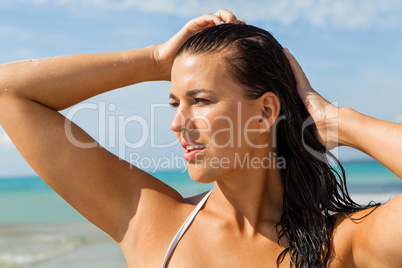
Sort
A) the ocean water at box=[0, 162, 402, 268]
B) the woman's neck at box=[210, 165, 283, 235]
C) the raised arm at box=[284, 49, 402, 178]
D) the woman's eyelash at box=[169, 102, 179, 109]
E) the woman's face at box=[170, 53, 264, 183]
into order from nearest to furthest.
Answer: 1. the raised arm at box=[284, 49, 402, 178]
2. the woman's face at box=[170, 53, 264, 183]
3. the woman's eyelash at box=[169, 102, 179, 109]
4. the woman's neck at box=[210, 165, 283, 235]
5. the ocean water at box=[0, 162, 402, 268]

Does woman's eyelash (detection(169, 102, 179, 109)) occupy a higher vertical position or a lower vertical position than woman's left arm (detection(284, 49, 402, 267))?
higher

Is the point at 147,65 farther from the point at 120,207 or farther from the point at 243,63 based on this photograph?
the point at 120,207

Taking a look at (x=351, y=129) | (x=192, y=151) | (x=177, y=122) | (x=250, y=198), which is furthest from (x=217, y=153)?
(x=351, y=129)

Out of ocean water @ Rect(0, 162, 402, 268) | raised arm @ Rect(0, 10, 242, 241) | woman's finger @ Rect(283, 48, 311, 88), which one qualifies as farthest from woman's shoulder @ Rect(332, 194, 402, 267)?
ocean water @ Rect(0, 162, 402, 268)

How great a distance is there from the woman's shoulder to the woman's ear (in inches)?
22.1

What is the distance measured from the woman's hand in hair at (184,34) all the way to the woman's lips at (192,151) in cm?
49

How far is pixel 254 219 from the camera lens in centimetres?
240

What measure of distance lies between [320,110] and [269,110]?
0.25 m

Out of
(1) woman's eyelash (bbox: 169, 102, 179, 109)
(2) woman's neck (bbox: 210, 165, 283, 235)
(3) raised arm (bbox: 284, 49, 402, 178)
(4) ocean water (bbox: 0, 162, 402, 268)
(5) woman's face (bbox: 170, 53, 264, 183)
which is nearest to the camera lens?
(3) raised arm (bbox: 284, 49, 402, 178)

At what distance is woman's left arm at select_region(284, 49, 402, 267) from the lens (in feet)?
6.31

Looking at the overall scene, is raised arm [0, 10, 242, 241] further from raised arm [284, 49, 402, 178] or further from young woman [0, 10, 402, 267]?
raised arm [284, 49, 402, 178]

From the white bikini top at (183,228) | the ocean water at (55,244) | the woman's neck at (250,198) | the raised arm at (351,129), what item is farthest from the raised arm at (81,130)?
the ocean water at (55,244)

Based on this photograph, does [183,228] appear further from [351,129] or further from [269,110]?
[351,129]

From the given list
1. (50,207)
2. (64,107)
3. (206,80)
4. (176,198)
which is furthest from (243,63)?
(50,207)
